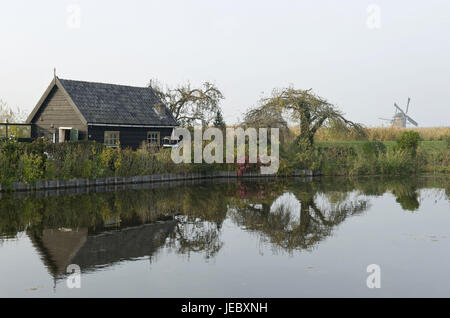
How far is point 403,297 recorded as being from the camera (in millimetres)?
6215

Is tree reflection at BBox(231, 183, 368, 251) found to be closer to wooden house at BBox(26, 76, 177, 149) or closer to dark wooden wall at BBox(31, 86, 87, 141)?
wooden house at BBox(26, 76, 177, 149)

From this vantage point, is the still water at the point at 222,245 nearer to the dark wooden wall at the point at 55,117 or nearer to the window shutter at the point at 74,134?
the window shutter at the point at 74,134

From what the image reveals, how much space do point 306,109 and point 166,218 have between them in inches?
817

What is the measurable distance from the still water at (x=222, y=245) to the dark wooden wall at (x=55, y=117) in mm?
13676

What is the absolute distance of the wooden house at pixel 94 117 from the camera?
2914 cm

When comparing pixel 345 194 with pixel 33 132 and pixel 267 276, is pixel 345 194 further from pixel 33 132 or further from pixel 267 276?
pixel 33 132

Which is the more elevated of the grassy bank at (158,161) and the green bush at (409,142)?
the green bush at (409,142)

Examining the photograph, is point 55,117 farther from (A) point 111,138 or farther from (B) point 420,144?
(B) point 420,144

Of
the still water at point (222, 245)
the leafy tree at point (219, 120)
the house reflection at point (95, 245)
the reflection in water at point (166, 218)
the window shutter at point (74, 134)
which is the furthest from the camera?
the leafy tree at point (219, 120)

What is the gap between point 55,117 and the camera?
3020 cm

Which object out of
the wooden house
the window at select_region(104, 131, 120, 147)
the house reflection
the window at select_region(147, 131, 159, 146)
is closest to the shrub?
the wooden house

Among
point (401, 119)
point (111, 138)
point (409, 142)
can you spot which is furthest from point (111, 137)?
point (401, 119)

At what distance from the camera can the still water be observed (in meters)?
6.60

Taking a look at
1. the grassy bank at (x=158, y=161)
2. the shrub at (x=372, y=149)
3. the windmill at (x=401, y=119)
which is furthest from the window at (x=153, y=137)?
the windmill at (x=401, y=119)
